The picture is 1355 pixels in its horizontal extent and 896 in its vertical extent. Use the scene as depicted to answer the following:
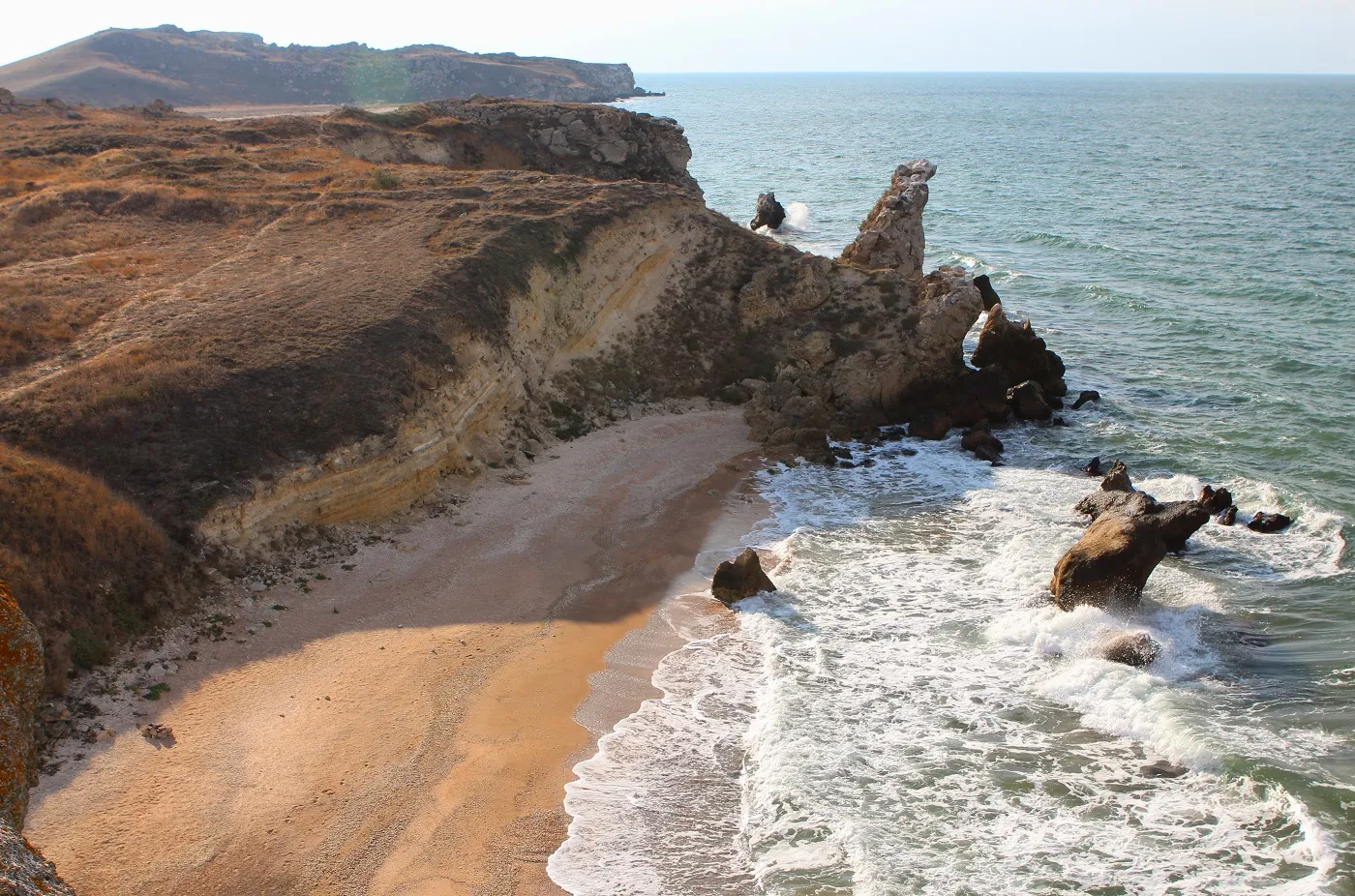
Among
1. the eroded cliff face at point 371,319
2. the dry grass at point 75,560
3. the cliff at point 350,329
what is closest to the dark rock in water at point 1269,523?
the cliff at point 350,329

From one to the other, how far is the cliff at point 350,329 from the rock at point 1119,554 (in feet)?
29.3

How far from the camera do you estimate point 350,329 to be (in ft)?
78.9

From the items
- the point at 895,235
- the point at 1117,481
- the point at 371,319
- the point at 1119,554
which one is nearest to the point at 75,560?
the point at 371,319

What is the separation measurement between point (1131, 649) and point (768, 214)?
1873 inches

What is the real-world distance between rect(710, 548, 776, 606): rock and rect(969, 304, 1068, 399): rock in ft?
51.3

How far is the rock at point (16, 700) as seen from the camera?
9.27 m

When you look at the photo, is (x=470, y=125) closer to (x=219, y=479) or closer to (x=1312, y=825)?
(x=219, y=479)

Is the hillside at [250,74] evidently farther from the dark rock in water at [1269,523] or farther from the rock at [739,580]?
the dark rock in water at [1269,523]

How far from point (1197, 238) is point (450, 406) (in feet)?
150

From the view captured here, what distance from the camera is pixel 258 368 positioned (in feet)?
72.5

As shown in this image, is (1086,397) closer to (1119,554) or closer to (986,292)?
(986,292)

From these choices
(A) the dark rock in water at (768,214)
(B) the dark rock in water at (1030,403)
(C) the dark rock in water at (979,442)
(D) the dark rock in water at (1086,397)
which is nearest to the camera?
(C) the dark rock in water at (979,442)

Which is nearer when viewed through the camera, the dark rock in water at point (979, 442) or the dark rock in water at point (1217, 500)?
the dark rock in water at point (1217, 500)

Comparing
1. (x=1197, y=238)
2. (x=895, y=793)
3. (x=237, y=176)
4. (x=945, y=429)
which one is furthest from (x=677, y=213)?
(x=1197, y=238)
